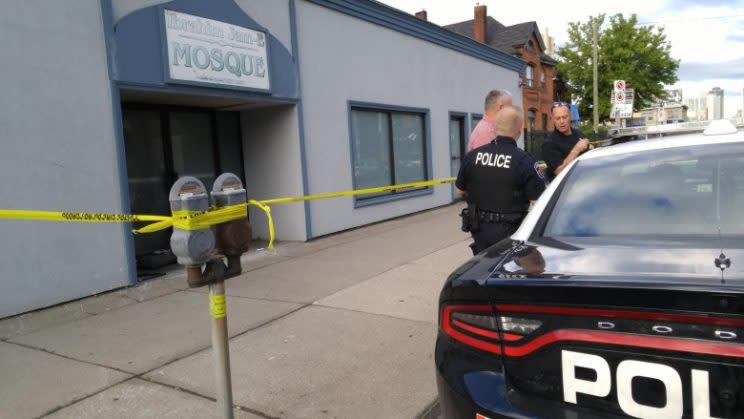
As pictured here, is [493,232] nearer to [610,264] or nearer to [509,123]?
[509,123]

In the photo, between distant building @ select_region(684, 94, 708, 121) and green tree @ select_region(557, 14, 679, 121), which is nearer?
green tree @ select_region(557, 14, 679, 121)

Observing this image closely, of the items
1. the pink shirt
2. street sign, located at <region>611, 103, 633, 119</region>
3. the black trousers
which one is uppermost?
street sign, located at <region>611, 103, 633, 119</region>

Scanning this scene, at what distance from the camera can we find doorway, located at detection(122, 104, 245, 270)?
716 centimetres

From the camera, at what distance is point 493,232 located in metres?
4.05

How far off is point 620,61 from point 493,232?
3519cm

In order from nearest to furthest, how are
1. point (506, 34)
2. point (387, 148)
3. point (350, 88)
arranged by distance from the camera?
point (350, 88) < point (387, 148) < point (506, 34)

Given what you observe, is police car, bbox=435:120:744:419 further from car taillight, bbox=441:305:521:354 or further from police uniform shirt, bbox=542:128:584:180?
police uniform shirt, bbox=542:128:584:180

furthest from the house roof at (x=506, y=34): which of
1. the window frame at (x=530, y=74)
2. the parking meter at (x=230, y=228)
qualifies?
the parking meter at (x=230, y=228)

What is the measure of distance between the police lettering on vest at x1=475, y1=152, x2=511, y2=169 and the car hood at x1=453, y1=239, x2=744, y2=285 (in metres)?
1.53

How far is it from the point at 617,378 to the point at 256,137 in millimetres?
7917

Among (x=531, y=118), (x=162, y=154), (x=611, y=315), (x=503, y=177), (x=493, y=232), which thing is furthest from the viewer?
(x=531, y=118)

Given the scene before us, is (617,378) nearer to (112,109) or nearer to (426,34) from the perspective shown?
(112,109)

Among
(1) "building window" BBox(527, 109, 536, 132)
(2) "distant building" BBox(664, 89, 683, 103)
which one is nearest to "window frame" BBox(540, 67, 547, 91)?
(1) "building window" BBox(527, 109, 536, 132)

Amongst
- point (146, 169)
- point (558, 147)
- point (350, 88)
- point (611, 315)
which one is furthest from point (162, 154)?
point (611, 315)
